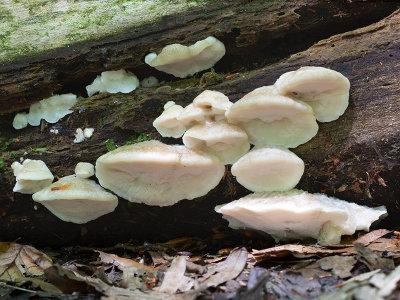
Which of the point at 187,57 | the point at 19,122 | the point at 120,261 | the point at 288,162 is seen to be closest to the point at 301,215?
the point at 288,162

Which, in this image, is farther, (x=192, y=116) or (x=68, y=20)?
(x=68, y=20)

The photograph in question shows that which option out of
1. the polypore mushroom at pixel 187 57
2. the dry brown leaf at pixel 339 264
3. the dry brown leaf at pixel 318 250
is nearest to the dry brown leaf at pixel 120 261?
the dry brown leaf at pixel 318 250

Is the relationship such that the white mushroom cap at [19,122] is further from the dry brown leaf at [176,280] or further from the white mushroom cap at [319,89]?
the white mushroom cap at [319,89]

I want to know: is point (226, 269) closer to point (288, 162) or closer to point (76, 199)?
point (288, 162)

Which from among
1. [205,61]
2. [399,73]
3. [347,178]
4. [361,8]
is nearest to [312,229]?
[347,178]

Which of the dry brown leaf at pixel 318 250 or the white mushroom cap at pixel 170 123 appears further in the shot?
the white mushroom cap at pixel 170 123
